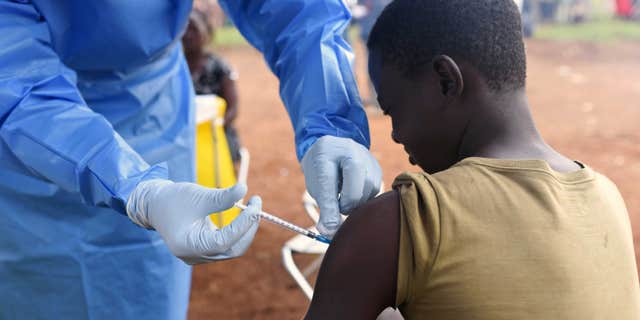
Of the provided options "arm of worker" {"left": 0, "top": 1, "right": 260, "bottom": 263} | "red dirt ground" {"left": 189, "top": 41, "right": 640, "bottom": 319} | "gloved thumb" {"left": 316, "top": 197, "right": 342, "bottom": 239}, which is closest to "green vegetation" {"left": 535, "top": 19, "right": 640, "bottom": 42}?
"red dirt ground" {"left": 189, "top": 41, "right": 640, "bottom": 319}

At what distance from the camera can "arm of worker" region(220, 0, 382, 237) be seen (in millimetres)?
1479

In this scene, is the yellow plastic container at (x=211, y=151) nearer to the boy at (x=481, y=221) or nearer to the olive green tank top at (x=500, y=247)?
the boy at (x=481, y=221)

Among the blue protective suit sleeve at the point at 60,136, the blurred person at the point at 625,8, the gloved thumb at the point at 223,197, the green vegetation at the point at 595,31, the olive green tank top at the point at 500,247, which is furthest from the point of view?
the blurred person at the point at 625,8

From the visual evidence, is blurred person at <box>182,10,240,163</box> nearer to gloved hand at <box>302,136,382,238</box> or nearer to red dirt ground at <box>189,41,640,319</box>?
red dirt ground at <box>189,41,640,319</box>

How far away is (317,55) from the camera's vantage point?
171cm

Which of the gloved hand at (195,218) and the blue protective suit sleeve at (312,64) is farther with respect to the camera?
the blue protective suit sleeve at (312,64)

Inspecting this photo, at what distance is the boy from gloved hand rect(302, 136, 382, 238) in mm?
194

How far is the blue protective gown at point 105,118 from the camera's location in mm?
→ 1436

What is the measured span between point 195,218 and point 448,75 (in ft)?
1.79

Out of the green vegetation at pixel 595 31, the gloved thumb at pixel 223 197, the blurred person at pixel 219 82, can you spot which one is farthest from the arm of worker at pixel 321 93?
the green vegetation at pixel 595 31

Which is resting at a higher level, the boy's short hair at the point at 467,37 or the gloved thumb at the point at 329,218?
the boy's short hair at the point at 467,37

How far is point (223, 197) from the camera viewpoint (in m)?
1.28

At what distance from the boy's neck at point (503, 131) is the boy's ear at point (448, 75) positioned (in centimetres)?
5

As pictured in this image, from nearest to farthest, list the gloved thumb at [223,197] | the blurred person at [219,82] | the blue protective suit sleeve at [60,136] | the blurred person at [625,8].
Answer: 1. the gloved thumb at [223,197]
2. the blue protective suit sleeve at [60,136]
3. the blurred person at [219,82]
4. the blurred person at [625,8]
